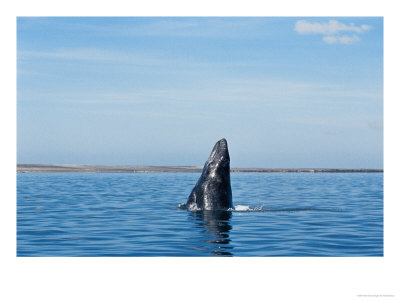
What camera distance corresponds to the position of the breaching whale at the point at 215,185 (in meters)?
23.5

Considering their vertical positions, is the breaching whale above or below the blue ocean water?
above

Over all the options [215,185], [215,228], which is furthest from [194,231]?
[215,185]

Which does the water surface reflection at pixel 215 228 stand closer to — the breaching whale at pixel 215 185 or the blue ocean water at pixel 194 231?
the blue ocean water at pixel 194 231

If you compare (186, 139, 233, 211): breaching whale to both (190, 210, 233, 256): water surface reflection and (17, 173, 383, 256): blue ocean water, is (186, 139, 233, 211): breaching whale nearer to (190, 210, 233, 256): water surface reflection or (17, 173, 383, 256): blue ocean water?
(190, 210, 233, 256): water surface reflection

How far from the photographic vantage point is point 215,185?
77.4 feet

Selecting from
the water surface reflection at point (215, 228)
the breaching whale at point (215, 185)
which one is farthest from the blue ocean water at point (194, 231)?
the breaching whale at point (215, 185)

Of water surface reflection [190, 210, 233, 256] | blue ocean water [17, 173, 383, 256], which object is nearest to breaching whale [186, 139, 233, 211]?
water surface reflection [190, 210, 233, 256]

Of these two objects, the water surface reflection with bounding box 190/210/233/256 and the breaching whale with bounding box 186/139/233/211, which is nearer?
the water surface reflection with bounding box 190/210/233/256

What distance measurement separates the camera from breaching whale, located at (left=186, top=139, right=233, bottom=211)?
23.5 metres
